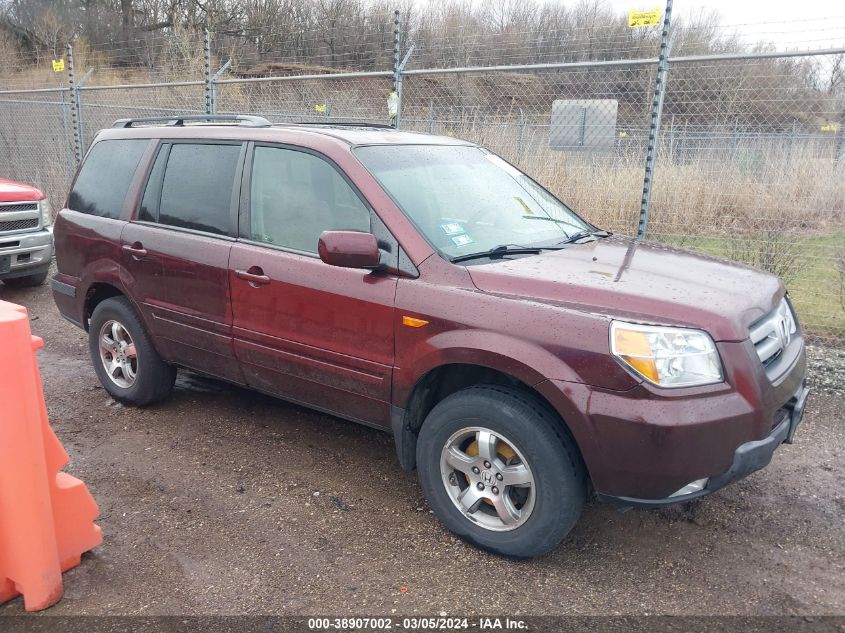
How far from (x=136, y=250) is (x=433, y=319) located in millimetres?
2282

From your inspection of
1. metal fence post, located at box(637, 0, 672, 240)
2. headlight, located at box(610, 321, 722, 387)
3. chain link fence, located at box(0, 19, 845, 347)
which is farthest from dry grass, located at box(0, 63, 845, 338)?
headlight, located at box(610, 321, 722, 387)

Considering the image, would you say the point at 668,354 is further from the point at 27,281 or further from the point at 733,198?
the point at 27,281

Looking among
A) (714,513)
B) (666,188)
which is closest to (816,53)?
(666,188)

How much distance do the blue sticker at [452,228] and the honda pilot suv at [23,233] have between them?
612 cm

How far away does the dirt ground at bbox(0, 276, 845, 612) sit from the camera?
2797 mm

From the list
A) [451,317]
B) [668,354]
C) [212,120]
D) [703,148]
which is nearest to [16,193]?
[212,120]

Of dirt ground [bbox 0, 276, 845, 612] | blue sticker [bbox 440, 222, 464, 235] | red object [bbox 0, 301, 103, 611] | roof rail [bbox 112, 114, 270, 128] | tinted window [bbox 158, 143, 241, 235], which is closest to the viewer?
red object [bbox 0, 301, 103, 611]

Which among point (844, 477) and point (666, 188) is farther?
point (666, 188)

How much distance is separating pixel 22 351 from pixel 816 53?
18.2ft

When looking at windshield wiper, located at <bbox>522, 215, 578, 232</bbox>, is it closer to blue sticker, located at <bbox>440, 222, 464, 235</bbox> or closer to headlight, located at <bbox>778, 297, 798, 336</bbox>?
blue sticker, located at <bbox>440, 222, 464, 235</bbox>

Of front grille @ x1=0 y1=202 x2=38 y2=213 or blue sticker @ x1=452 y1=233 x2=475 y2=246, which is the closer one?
blue sticker @ x1=452 y1=233 x2=475 y2=246

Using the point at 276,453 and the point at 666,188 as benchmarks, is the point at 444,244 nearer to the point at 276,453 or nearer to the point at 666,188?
the point at 276,453

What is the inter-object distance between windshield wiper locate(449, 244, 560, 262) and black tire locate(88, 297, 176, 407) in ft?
7.84

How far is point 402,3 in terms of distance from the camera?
17016 millimetres
